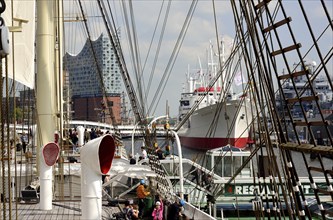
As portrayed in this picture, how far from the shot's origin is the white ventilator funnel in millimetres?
8500

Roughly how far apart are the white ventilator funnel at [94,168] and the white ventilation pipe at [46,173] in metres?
3.47

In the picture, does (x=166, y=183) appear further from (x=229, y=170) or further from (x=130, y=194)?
(x=229, y=170)

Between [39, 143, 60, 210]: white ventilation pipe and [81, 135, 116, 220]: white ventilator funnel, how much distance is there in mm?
3468

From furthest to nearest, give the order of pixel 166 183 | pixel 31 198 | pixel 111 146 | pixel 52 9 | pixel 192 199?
pixel 192 199 → pixel 52 9 → pixel 166 183 → pixel 31 198 → pixel 111 146

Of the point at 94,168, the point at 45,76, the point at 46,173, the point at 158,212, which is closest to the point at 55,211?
the point at 46,173

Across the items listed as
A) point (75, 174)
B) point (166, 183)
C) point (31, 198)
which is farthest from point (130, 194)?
point (31, 198)

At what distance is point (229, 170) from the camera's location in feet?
83.5

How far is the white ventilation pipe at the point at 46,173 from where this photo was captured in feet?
40.2

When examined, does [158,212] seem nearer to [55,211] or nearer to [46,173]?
[55,211]

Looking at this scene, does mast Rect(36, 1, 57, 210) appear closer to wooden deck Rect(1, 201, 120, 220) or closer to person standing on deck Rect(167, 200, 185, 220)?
wooden deck Rect(1, 201, 120, 220)

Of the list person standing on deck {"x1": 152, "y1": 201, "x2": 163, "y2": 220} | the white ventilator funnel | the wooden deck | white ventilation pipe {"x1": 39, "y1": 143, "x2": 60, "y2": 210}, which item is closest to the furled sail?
white ventilation pipe {"x1": 39, "y1": 143, "x2": 60, "y2": 210}

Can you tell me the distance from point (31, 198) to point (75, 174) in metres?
3.79

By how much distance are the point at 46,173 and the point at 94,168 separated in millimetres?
3958

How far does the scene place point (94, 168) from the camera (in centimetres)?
867
